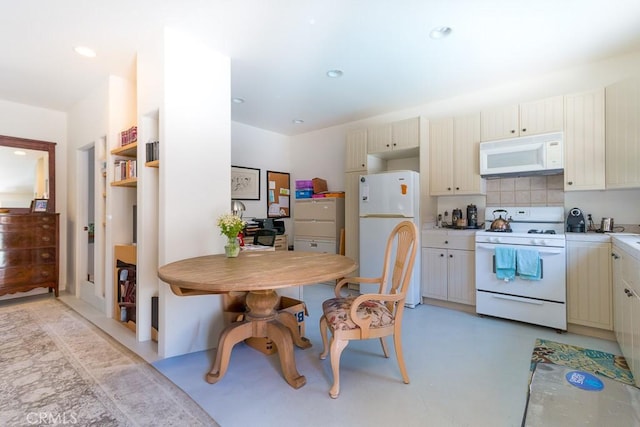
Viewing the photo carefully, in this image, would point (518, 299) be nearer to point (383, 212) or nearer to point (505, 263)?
point (505, 263)

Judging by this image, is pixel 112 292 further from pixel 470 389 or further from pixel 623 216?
pixel 623 216

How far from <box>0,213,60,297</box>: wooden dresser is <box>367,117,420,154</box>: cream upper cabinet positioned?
14.0 feet

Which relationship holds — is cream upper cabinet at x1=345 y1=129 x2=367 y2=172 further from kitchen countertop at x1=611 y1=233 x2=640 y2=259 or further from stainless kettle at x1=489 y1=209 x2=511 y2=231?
kitchen countertop at x1=611 y1=233 x2=640 y2=259

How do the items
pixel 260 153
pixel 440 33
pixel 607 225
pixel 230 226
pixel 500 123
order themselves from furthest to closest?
pixel 260 153, pixel 500 123, pixel 607 225, pixel 440 33, pixel 230 226

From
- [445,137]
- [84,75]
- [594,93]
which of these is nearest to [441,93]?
[445,137]

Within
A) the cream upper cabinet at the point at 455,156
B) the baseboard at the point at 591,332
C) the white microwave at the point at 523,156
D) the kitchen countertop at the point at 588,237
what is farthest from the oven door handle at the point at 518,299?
the white microwave at the point at 523,156

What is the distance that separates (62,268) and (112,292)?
1.88 m

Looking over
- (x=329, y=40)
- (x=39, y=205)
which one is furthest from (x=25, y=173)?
(x=329, y=40)

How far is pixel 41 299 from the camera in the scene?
3844mm

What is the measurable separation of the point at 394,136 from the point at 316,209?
1616 mm

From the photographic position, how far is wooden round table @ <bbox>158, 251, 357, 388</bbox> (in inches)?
58.9

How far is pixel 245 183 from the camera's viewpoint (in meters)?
4.84

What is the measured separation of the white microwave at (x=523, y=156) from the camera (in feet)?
9.46

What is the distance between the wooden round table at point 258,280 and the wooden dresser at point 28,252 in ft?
10.3
